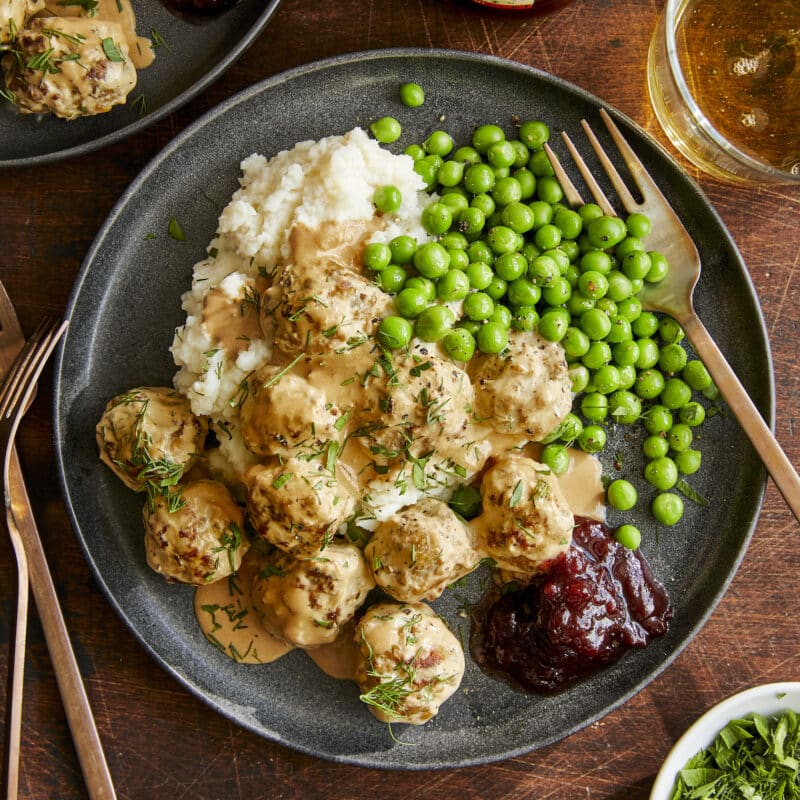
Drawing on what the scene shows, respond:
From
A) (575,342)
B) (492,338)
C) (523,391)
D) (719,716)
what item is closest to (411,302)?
(492,338)

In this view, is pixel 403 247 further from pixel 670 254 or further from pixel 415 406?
pixel 670 254

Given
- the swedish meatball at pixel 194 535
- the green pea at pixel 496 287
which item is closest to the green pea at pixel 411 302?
the green pea at pixel 496 287

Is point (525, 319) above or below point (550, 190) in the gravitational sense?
below

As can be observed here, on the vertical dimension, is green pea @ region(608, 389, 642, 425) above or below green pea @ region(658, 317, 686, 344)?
below

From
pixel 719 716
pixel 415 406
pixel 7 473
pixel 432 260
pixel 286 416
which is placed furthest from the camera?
pixel 719 716

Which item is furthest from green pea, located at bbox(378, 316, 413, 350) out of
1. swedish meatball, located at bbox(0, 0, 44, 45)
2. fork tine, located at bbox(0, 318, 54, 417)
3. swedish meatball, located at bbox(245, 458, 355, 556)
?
swedish meatball, located at bbox(0, 0, 44, 45)

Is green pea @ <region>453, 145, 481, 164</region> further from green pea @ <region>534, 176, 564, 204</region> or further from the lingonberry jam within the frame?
the lingonberry jam
